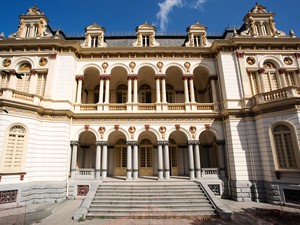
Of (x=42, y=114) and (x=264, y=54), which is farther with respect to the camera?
(x=264, y=54)

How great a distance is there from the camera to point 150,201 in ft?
36.3

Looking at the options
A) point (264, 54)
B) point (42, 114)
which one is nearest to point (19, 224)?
point (42, 114)

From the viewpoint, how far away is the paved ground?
8.77 metres

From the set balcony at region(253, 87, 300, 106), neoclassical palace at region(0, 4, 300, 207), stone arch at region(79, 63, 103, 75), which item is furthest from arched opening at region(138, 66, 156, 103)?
balcony at region(253, 87, 300, 106)

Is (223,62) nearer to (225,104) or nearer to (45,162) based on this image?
(225,104)

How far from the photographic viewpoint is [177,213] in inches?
389

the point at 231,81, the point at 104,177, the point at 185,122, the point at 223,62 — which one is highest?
the point at 223,62

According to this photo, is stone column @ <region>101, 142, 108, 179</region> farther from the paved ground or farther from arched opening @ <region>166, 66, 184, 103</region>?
arched opening @ <region>166, 66, 184, 103</region>

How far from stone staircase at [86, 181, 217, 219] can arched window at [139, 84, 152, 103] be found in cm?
883

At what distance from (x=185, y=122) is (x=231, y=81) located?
17.7 ft

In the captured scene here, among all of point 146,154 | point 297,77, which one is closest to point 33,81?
point 146,154

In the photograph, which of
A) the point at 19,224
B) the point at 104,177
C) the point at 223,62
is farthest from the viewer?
the point at 223,62

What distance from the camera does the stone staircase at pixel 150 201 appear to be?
9898mm

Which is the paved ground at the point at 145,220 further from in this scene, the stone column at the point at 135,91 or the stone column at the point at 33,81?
the stone column at the point at 135,91
